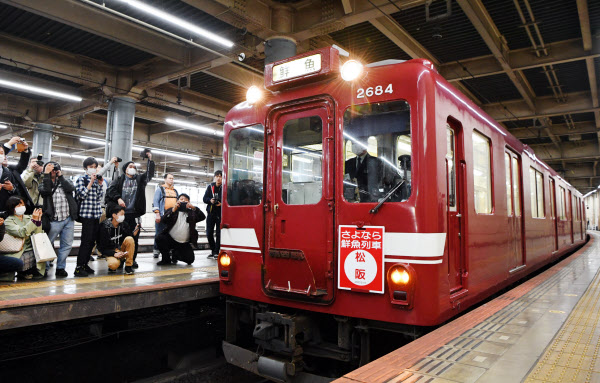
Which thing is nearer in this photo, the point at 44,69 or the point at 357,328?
the point at 357,328

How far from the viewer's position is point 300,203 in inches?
158

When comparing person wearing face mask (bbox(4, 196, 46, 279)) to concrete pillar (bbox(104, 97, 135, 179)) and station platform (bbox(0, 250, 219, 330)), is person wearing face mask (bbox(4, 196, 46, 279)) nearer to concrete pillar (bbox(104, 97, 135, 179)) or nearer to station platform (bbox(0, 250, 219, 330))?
station platform (bbox(0, 250, 219, 330))

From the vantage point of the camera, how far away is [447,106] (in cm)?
369

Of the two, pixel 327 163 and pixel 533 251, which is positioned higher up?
pixel 327 163

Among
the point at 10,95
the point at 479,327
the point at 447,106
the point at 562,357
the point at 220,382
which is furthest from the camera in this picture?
the point at 10,95

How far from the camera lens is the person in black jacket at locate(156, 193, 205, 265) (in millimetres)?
7020

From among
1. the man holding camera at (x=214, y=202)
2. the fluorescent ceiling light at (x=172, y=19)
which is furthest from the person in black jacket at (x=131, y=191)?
the fluorescent ceiling light at (x=172, y=19)

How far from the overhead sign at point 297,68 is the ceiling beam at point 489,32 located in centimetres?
624

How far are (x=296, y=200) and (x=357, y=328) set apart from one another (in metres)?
1.33

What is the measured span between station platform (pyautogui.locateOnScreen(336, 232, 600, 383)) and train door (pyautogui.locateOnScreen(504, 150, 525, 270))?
1065 millimetres

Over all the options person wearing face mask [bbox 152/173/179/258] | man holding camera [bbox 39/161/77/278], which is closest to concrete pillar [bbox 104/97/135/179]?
→ person wearing face mask [bbox 152/173/179/258]

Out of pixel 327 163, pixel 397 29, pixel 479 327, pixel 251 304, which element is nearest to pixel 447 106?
pixel 327 163

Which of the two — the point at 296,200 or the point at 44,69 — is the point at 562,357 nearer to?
the point at 296,200

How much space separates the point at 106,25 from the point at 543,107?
15.0 metres
